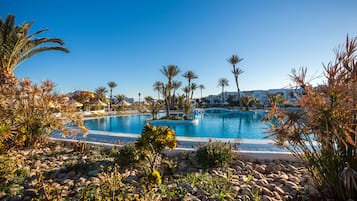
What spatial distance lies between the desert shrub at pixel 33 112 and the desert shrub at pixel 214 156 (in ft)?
13.6

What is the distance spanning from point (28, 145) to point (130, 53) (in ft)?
41.5

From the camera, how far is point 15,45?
27.1ft

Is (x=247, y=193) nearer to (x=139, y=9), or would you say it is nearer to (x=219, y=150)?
(x=219, y=150)

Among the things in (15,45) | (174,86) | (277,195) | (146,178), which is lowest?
(277,195)

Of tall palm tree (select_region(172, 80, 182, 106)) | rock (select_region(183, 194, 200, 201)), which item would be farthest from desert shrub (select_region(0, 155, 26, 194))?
tall palm tree (select_region(172, 80, 182, 106))

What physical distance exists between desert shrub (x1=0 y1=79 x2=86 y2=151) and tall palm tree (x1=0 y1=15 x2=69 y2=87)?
290cm

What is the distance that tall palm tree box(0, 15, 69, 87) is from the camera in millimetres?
7931

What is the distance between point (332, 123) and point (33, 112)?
7415 millimetres

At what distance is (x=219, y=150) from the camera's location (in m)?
4.14

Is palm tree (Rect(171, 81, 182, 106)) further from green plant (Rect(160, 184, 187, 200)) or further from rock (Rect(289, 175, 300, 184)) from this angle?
green plant (Rect(160, 184, 187, 200))

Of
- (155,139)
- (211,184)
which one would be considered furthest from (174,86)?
(211,184)

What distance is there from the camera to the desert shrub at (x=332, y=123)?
197cm

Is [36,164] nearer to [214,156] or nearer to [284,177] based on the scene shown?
[214,156]

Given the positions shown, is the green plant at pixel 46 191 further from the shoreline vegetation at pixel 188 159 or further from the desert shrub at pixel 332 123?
the desert shrub at pixel 332 123
